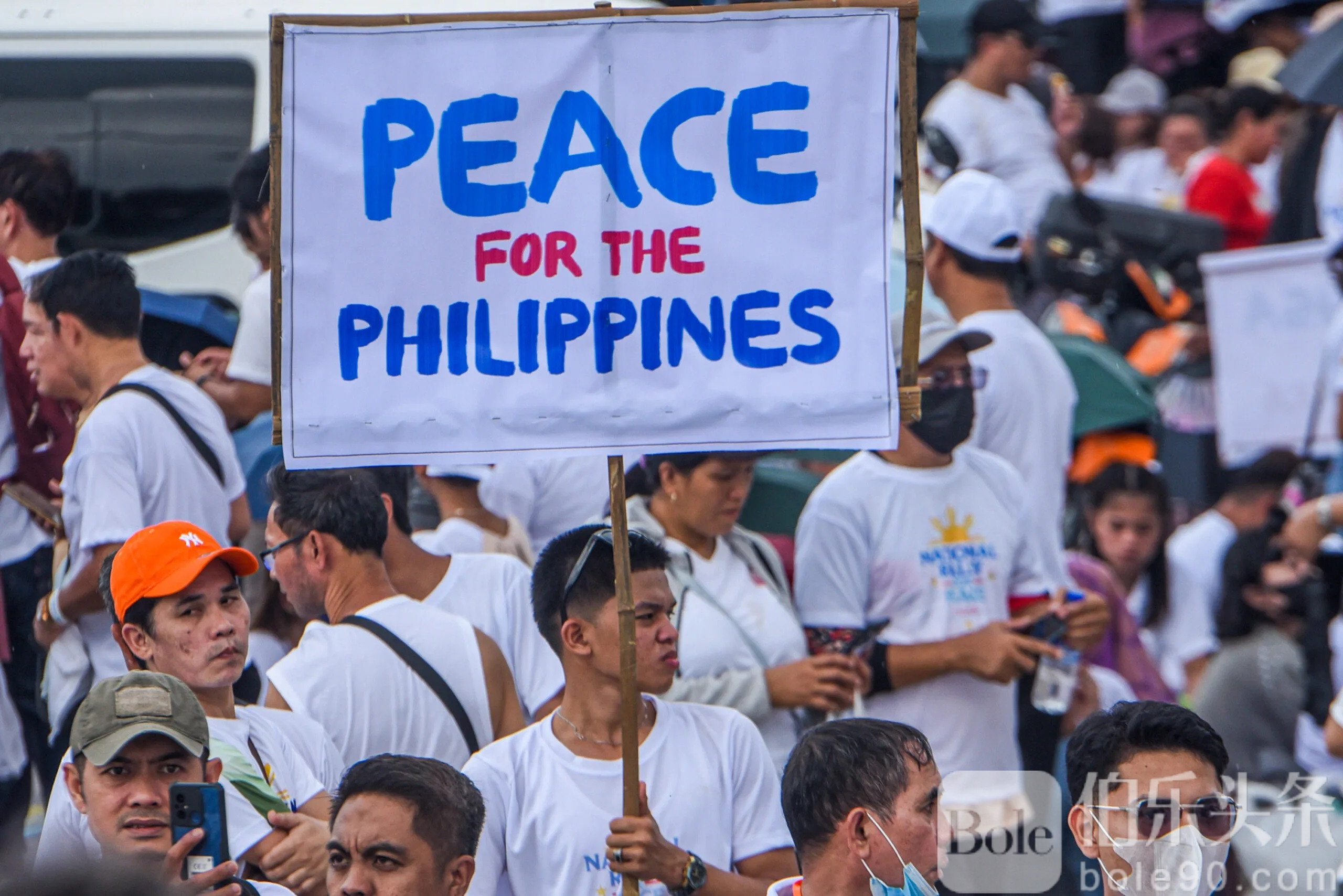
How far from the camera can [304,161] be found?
156 inches

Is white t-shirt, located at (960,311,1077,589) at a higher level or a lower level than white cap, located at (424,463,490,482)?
higher

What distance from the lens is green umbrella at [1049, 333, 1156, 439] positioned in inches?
310

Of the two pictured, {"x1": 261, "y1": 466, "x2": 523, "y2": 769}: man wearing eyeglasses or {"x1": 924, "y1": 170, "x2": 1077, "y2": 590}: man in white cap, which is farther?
{"x1": 924, "y1": 170, "x2": 1077, "y2": 590}: man in white cap

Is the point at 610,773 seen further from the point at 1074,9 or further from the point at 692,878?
the point at 1074,9

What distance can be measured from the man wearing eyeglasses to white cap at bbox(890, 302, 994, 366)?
66.8 inches

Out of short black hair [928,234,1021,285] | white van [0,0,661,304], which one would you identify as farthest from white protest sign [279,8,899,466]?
white van [0,0,661,304]

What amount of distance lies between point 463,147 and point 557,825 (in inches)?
57.2

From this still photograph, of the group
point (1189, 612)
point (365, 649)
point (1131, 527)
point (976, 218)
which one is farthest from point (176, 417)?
point (1189, 612)

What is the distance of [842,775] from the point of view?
148 inches

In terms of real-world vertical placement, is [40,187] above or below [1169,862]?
above

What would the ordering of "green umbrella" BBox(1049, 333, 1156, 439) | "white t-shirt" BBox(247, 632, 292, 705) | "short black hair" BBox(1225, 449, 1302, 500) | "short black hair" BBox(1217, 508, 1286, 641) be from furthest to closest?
"short black hair" BBox(1225, 449, 1302, 500), "green umbrella" BBox(1049, 333, 1156, 439), "short black hair" BBox(1217, 508, 1286, 641), "white t-shirt" BBox(247, 632, 292, 705)

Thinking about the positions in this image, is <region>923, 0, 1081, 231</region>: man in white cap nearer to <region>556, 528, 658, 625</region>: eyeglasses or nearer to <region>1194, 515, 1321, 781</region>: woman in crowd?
<region>1194, 515, 1321, 781</region>: woman in crowd

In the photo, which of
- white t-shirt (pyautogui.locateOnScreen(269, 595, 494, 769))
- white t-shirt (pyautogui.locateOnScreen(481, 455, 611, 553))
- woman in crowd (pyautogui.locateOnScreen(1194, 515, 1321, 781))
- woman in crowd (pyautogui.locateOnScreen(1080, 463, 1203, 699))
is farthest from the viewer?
woman in crowd (pyautogui.locateOnScreen(1080, 463, 1203, 699))

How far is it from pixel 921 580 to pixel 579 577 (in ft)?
5.08
